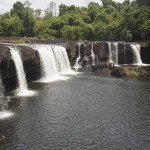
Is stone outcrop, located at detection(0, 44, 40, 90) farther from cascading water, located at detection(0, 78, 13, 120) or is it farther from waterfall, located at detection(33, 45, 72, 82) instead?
cascading water, located at detection(0, 78, 13, 120)

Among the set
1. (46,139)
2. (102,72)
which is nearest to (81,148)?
(46,139)

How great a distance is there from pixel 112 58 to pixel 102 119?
30.1 meters

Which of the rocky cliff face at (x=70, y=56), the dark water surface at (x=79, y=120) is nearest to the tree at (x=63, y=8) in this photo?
the rocky cliff face at (x=70, y=56)

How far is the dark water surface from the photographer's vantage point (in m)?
12.5

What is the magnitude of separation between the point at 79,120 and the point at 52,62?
17.9 m

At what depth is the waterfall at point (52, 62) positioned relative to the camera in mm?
30328

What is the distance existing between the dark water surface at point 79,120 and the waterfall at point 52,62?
19.9ft

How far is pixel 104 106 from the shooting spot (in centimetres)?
1866

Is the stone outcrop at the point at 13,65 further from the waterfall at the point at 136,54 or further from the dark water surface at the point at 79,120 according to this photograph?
the waterfall at the point at 136,54

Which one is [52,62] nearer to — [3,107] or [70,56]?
[70,56]

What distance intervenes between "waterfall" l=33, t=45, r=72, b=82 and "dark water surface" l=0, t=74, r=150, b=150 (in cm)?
608

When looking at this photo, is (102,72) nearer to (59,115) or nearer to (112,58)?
(112,58)

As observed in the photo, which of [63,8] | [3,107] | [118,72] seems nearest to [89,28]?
[118,72]

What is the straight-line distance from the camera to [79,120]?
1560 cm
